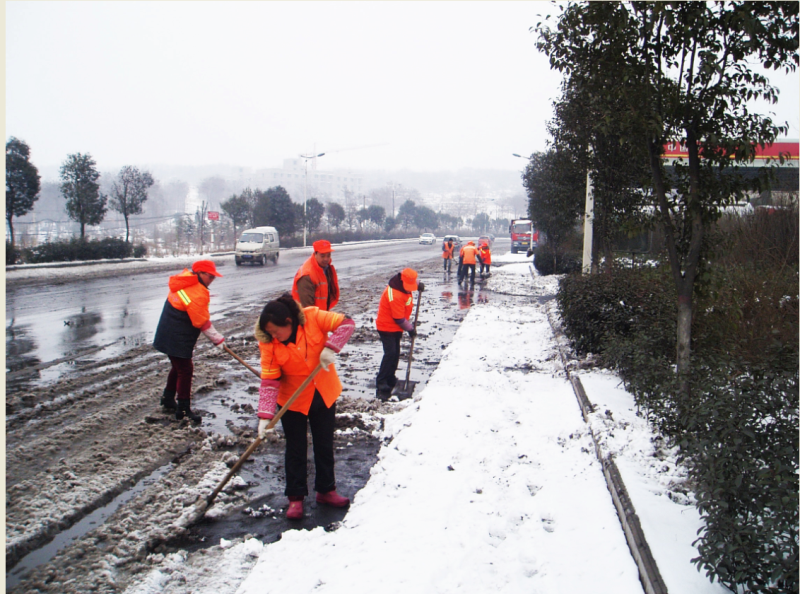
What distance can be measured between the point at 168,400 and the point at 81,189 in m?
26.9

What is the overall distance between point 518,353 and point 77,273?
781 inches

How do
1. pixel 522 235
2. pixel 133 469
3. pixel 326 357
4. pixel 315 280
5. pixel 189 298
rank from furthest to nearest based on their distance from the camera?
1. pixel 522 235
2. pixel 315 280
3. pixel 189 298
4. pixel 133 469
5. pixel 326 357

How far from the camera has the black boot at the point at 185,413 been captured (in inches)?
235

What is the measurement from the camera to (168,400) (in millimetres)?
6188

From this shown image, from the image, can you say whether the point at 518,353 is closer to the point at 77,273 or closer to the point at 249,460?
the point at 249,460

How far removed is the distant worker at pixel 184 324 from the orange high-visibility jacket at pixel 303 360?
2.03 meters

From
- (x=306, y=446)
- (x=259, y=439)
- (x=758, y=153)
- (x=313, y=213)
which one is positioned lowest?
(x=306, y=446)

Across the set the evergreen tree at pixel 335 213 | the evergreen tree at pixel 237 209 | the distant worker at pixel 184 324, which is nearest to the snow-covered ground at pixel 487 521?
the distant worker at pixel 184 324

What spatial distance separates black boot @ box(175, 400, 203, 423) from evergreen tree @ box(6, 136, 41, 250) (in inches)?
923

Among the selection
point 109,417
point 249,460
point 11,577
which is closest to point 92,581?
point 11,577

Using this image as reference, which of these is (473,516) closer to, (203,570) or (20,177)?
(203,570)

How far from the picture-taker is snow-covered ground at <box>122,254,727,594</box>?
3178 mm

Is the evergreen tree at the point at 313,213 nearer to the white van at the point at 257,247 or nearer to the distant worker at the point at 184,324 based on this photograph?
the white van at the point at 257,247

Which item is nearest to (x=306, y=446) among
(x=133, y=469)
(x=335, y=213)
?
(x=133, y=469)
